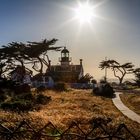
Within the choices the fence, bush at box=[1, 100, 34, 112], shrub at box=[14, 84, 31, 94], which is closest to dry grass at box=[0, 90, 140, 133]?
bush at box=[1, 100, 34, 112]

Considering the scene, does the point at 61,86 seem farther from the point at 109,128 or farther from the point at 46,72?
the point at 109,128

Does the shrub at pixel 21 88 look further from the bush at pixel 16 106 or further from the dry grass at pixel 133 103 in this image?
the bush at pixel 16 106

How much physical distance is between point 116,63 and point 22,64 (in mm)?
42381

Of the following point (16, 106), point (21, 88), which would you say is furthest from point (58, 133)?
point (21, 88)

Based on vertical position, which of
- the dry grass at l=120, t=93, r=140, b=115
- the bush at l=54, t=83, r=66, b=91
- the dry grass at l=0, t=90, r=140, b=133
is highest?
the bush at l=54, t=83, r=66, b=91

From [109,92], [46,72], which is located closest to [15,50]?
[46,72]

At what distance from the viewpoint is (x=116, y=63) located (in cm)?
9956

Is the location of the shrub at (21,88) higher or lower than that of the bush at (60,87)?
lower

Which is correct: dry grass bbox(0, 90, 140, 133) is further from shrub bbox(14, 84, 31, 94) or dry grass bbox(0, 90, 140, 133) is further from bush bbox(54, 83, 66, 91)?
bush bbox(54, 83, 66, 91)

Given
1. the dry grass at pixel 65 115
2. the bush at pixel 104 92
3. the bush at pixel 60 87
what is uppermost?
the bush at pixel 60 87

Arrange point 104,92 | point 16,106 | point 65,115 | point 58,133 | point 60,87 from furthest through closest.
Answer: point 60,87, point 104,92, point 16,106, point 65,115, point 58,133

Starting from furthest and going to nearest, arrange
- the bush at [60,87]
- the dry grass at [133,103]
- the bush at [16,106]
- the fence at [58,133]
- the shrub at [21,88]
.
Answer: the bush at [60,87] < the shrub at [21,88] < the dry grass at [133,103] < the bush at [16,106] < the fence at [58,133]

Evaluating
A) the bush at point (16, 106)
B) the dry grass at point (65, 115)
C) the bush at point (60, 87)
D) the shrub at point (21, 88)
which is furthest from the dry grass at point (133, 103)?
the bush at point (60, 87)

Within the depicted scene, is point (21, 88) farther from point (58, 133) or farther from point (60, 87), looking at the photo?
point (58, 133)
